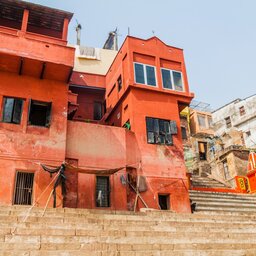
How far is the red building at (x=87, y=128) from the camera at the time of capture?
48.6ft

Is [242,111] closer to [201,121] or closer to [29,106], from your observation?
[201,121]

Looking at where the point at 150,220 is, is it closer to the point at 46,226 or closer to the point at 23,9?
the point at 46,226

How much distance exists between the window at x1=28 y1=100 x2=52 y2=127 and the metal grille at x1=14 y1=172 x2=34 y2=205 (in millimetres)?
2700

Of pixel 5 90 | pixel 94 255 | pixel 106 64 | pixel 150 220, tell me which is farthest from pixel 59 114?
pixel 106 64

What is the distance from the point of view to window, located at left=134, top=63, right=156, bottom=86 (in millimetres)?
19375

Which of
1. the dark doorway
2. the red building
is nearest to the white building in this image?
the red building

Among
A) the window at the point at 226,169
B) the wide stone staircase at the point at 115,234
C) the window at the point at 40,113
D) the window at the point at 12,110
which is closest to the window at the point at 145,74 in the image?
the window at the point at 40,113

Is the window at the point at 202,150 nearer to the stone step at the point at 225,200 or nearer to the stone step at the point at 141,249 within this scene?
the stone step at the point at 225,200

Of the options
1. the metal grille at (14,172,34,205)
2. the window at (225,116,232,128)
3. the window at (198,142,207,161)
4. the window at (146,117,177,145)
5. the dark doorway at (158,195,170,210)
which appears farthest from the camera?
the window at (225,116,232,128)

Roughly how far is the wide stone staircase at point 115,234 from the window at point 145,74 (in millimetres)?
9090

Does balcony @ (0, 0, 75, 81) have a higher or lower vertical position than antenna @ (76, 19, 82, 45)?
lower

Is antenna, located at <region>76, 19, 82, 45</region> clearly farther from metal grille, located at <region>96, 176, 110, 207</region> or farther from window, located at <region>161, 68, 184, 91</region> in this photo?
metal grille, located at <region>96, 176, 110, 207</region>

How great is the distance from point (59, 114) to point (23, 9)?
6092mm

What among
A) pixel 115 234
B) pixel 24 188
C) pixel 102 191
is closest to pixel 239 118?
pixel 102 191
